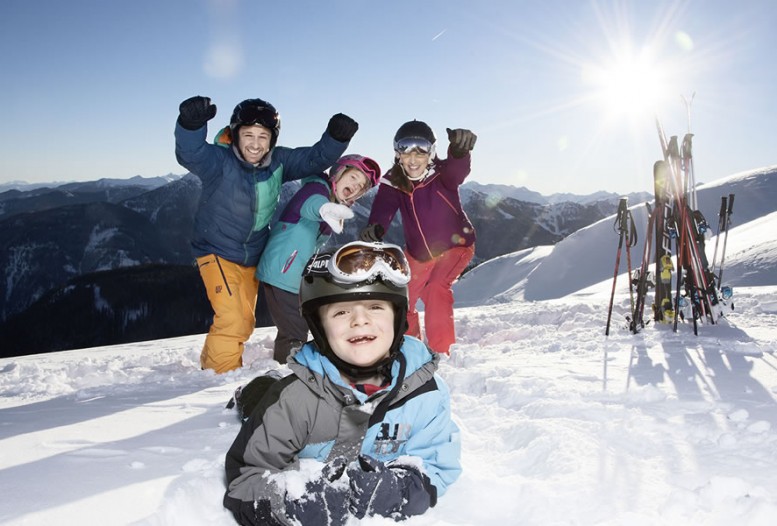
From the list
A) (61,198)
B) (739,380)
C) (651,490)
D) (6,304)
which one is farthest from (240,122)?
(61,198)

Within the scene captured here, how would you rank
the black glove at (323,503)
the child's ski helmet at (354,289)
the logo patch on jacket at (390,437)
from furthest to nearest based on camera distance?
the child's ski helmet at (354,289) → the logo patch on jacket at (390,437) → the black glove at (323,503)

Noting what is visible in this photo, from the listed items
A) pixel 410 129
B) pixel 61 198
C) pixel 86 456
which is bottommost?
pixel 86 456

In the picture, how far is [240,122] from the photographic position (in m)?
4.80

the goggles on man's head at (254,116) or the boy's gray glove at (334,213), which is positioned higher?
the goggles on man's head at (254,116)

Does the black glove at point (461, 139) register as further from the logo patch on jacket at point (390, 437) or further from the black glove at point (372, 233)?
the logo patch on jacket at point (390, 437)

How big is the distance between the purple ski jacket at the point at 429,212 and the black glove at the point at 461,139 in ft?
1.03

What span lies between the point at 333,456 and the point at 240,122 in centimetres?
359

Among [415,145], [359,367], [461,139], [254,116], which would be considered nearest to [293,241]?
[254,116]

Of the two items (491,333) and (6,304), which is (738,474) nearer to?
(491,333)

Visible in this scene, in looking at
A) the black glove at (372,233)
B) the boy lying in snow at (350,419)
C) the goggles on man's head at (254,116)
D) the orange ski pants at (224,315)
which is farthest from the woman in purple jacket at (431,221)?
the boy lying in snow at (350,419)

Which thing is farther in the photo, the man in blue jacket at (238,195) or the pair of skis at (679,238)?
the pair of skis at (679,238)

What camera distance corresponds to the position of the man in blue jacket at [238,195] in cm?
485

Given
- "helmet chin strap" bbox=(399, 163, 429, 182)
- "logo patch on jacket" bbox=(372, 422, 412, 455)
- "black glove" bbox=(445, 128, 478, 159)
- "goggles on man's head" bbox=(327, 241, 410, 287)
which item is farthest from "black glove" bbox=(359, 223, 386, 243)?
"logo patch on jacket" bbox=(372, 422, 412, 455)

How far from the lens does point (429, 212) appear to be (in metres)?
5.64
